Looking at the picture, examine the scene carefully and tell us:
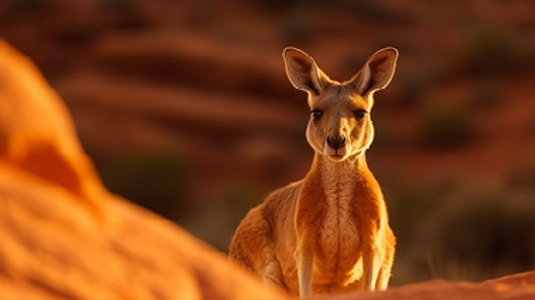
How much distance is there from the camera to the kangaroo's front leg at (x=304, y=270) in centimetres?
679

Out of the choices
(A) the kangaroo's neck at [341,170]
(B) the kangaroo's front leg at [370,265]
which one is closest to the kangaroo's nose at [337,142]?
(A) the kangaroo's neck at [341,170]

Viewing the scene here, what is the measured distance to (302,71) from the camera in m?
7.73

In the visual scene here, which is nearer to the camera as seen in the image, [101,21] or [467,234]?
[467,234]

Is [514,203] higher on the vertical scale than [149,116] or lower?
lower

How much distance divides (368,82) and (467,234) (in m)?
9.10

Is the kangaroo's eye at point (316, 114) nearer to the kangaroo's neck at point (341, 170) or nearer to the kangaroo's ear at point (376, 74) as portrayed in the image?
the kangaroo's neck at point (341, 170)

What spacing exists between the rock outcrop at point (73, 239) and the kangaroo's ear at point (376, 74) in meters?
3.66

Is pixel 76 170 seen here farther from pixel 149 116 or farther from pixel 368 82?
pixel 149 116

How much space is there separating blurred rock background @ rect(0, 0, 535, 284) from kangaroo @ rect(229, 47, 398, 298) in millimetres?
11197

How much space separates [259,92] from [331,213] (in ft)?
72.3

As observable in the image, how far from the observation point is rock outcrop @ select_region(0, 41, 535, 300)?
299 cm

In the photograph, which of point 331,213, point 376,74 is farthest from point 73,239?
point 376,74

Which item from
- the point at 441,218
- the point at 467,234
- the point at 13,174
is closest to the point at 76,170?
the point at 13,174

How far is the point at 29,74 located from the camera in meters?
3.74
